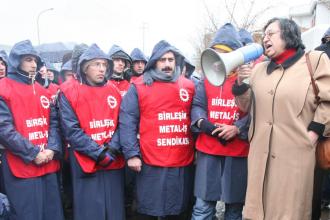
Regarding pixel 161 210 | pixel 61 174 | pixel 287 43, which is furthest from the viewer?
pixel 61 174

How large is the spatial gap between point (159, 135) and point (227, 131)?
70 cm

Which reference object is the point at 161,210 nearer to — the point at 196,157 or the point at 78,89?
the point at 196,157

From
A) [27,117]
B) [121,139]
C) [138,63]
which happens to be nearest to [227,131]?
[121,139]

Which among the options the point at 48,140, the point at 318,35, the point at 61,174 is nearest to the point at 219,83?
the point at 48,140

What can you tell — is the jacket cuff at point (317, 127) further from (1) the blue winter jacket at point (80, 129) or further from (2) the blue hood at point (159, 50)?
(1) the blue winter jacket at point (80, 129)

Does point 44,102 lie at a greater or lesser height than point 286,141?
greater

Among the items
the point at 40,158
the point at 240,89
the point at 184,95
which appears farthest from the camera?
the point at 184,95

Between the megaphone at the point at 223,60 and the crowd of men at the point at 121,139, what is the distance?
0.53 m

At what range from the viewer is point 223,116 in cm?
352

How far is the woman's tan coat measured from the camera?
277 cm

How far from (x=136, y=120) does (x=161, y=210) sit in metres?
0.93

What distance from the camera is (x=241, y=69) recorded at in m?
3.00

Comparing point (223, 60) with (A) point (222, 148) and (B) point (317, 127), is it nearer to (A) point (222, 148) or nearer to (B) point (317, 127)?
(B) point (317, 127)

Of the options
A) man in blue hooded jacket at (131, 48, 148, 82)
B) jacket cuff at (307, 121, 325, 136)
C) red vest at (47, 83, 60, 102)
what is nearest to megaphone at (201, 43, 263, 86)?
jacket cuff at (307, 121, 325, 136)
